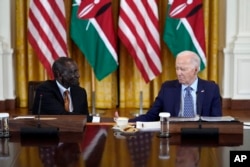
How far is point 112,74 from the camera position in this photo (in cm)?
737

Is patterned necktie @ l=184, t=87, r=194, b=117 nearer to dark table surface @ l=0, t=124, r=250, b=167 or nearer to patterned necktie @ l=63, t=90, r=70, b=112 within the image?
dark table surface @ l=0, t=124, r=250, b=167

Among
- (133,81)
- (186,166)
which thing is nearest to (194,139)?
(186,166)

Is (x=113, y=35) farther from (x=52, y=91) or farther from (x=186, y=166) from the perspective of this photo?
(x=186, y=166)

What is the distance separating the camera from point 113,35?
6.68 m

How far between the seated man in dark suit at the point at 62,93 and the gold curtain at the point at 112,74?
10.9 feet

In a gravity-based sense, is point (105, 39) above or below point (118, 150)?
above

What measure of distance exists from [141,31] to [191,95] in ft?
10.0

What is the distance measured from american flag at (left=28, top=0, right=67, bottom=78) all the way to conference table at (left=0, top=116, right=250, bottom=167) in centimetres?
348

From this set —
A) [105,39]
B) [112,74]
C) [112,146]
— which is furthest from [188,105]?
[112,74]

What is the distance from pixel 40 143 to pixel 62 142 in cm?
12

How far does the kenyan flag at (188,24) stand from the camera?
654 cm

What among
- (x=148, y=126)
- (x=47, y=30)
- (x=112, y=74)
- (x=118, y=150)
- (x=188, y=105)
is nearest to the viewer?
(x=118, y=150)

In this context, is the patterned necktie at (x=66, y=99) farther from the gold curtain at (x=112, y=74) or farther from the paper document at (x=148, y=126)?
the gold curtain at (x=112, y=74)

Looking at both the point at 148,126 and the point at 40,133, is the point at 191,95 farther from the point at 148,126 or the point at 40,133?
the point at 40,133
